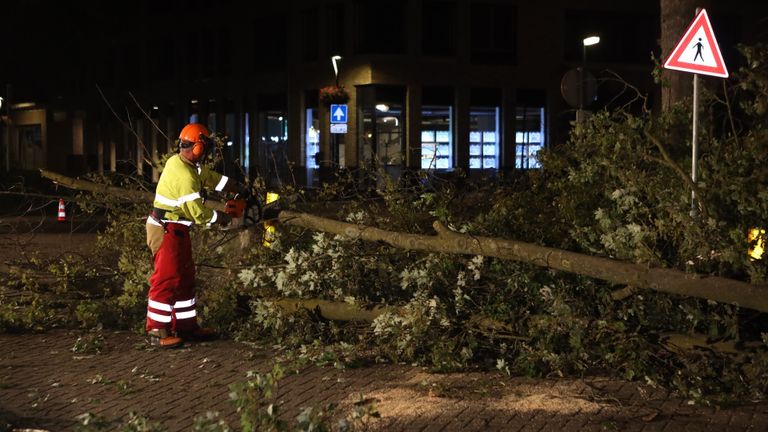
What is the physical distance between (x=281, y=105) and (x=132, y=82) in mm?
13698

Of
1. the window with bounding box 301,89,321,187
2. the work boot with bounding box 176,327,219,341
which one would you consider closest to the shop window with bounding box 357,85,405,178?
the window with bounding box 301,89,321,187

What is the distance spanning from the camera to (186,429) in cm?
496

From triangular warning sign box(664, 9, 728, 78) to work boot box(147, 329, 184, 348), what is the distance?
428cm

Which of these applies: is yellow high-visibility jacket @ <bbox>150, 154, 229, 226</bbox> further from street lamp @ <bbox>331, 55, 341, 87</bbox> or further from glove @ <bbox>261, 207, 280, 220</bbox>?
street lamp @ <bbox>331, 55, 341, 87</bbox>

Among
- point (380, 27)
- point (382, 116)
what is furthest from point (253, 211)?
point (380, 27)

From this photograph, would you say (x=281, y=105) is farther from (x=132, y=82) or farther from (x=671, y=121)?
(x=671, y=121)

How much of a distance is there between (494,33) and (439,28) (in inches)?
86.8

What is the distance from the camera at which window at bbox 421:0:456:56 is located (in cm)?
3372

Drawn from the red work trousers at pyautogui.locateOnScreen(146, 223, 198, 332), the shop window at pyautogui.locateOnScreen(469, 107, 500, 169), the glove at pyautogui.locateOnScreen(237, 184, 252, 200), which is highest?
the shop window at pyautogui.locateOnScreen(469, 107, 500, 169)

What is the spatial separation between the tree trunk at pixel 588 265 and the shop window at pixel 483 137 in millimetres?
28054

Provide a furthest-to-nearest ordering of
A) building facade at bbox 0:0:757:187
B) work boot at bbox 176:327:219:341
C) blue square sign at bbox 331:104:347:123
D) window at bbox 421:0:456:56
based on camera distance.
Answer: window at bbox 421:0:456:56, building facade at bbox 0:0:757:187, blue square sign at bbox 331:104:347:123, work boot at bbox 176:327:219:341

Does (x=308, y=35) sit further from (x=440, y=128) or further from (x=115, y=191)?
(x=115, y=191)

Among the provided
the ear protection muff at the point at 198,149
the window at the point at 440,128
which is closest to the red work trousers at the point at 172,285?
the ear protection muff at the point at 198,149

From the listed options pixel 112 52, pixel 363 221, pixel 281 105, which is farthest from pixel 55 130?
pixel 363 221
